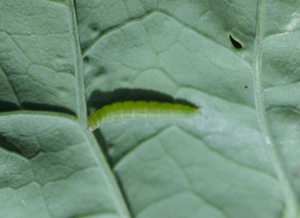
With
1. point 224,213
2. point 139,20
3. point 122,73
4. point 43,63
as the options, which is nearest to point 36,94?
point 43,63

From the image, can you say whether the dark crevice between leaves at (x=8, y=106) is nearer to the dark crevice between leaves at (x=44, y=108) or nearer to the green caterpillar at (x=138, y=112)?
the dark crevice between leaves at (x=44, y=108)

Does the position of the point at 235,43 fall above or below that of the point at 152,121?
above

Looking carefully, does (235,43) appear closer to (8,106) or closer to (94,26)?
(94,26)

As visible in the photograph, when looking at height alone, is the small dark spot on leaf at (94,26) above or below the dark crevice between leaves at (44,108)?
above

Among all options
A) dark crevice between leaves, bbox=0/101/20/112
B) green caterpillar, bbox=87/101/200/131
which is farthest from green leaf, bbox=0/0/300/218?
green caterpillar, bbox=87/101/200/131

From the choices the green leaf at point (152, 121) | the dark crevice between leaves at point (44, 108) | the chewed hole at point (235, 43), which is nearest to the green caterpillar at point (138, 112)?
the green leaf at point (152, 121)

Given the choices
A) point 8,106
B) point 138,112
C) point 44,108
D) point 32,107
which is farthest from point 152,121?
point 8,106
